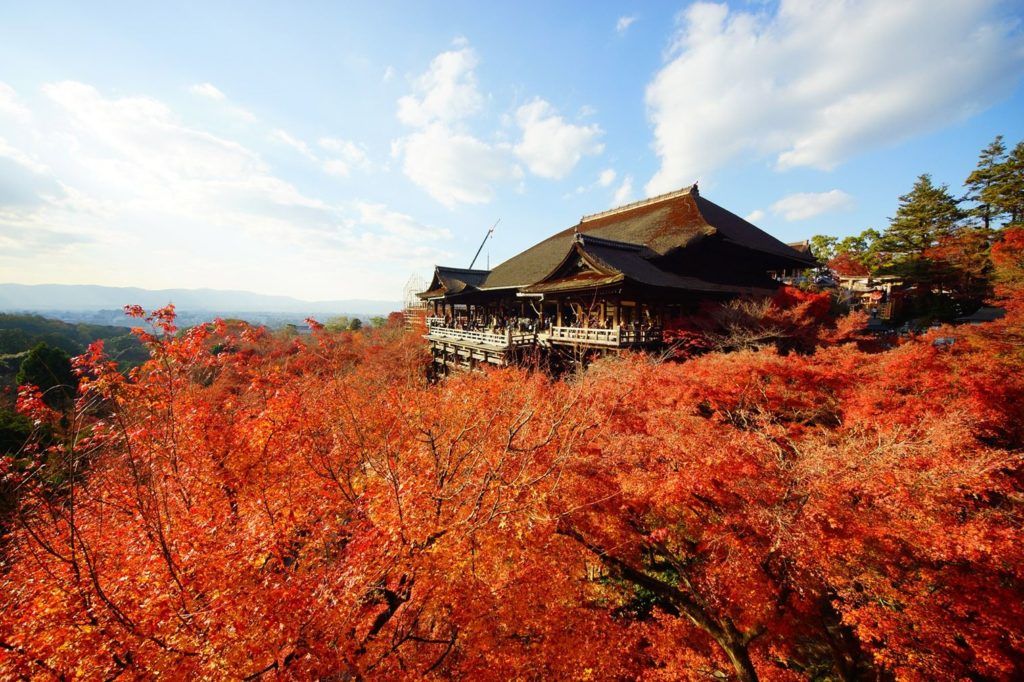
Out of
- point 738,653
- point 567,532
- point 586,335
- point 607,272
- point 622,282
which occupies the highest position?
point 607,272

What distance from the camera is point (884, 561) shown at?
22.1 ft

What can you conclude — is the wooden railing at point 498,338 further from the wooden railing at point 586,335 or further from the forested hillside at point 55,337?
the forested hillside at point 55,337

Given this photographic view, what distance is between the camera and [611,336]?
14508 millimetres

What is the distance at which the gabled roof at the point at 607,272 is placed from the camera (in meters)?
15.5

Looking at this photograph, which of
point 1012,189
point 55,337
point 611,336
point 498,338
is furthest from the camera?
point 55,337

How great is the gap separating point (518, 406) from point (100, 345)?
373 inches

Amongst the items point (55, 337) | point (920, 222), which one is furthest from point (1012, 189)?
point (55, 337)

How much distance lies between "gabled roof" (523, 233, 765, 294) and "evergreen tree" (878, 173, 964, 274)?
22548 mm

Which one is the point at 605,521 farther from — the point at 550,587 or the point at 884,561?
the point at 884,561

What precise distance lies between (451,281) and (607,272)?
17.2 metres

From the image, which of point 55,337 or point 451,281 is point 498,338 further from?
point 55,337

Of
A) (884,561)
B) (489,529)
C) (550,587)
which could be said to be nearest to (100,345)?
(489,529)

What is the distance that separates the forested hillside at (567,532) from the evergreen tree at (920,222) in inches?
1069

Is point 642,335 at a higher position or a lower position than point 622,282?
lower
